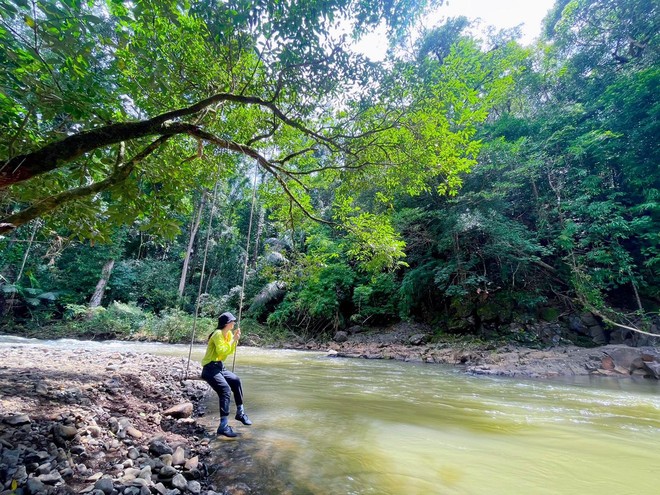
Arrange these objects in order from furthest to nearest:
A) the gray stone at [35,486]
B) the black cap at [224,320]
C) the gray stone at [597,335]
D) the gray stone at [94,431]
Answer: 1. the gray stone at [597,335]
2. the black cap at [224,320]
3. the gray stone at [94,431]
4. the gray stone at [35,486]

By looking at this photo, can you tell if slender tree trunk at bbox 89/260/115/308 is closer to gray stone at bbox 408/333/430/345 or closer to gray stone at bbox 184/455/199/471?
gray stone at bbox 408/333/430/345

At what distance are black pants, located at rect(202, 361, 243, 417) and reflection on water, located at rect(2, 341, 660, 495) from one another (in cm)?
43

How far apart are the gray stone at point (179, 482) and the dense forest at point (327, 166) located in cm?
302

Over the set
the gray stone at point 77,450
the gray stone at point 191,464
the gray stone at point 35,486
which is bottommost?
the gray stone at point 191,464

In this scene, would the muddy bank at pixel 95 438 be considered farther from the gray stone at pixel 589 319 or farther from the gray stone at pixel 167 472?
the gray stone at pixel 589 319

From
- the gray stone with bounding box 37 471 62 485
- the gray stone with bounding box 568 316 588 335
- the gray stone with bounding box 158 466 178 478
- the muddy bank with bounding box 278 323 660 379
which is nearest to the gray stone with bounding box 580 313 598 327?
the gray stone with bounding box 568 316 588 335

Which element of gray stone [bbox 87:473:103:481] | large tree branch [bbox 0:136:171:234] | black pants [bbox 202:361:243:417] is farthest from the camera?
black pants [bbox 202:361:243:417]

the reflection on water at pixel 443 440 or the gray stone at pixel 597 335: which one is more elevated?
the gray stone at pixel 597 335

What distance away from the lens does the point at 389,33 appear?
4.40 m

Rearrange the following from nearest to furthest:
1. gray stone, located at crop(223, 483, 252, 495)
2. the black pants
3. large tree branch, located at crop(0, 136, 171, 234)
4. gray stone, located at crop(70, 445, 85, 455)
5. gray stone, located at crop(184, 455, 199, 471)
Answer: gray stone, located at crop(223, 483, 252, 495) → gray stone, located at crop(70, 445, 85, 455) → gray stone, located at crop(184, 455, 199, 471) → large tree branch, located at crop(0, 136, 171, 234) → the black pants

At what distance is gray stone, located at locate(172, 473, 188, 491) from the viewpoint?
2.54 meters

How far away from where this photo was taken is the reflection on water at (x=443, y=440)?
2.92 metres

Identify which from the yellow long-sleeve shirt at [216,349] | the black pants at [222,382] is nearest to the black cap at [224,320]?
the yellow long-sleeve shirt at [216,349]

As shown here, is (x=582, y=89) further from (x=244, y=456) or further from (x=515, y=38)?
(x=244, y=456)
